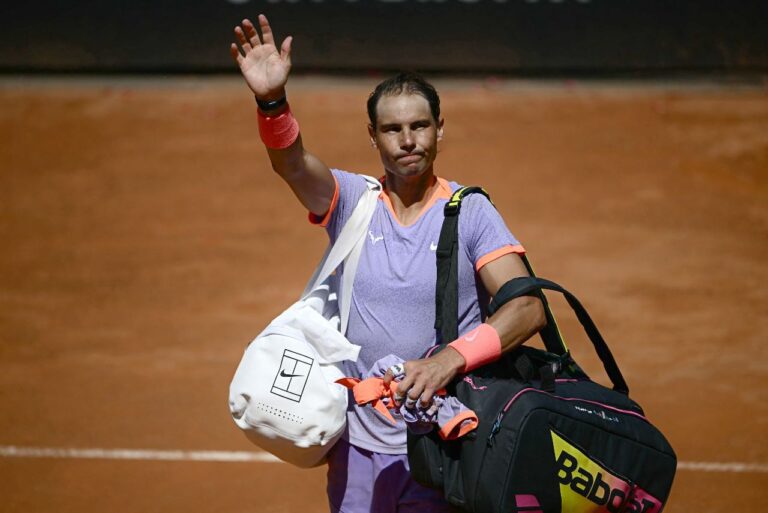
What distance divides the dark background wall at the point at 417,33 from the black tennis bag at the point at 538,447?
453 inches

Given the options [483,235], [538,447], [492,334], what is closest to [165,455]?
[483,235]

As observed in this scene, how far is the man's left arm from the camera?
128 inches

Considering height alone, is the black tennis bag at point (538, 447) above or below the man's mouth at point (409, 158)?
below

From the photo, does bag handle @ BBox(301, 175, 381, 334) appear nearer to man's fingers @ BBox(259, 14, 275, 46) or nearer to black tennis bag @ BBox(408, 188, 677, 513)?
black tennis bag @ BBox(408, 188, 677, 513)

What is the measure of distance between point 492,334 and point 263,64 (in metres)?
1.22

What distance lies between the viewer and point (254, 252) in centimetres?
1027

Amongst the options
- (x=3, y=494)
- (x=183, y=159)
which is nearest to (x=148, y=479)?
(x=3, y=494)

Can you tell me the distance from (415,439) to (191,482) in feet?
10.6

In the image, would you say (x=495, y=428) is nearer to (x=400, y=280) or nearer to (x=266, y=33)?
(x=400, y=280)

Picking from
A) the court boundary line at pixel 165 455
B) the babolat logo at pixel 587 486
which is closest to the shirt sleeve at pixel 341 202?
the babolat logo at pixel 587 486

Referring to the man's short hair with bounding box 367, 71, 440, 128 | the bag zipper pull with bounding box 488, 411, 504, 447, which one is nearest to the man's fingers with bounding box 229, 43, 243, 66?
the man's short hair with bounding box 367, 71, 440, 128

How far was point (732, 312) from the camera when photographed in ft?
29.4

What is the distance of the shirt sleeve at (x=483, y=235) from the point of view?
11.9ft

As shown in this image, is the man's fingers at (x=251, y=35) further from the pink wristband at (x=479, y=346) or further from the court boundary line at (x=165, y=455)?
the court boundary line at (x=165, y=455)
